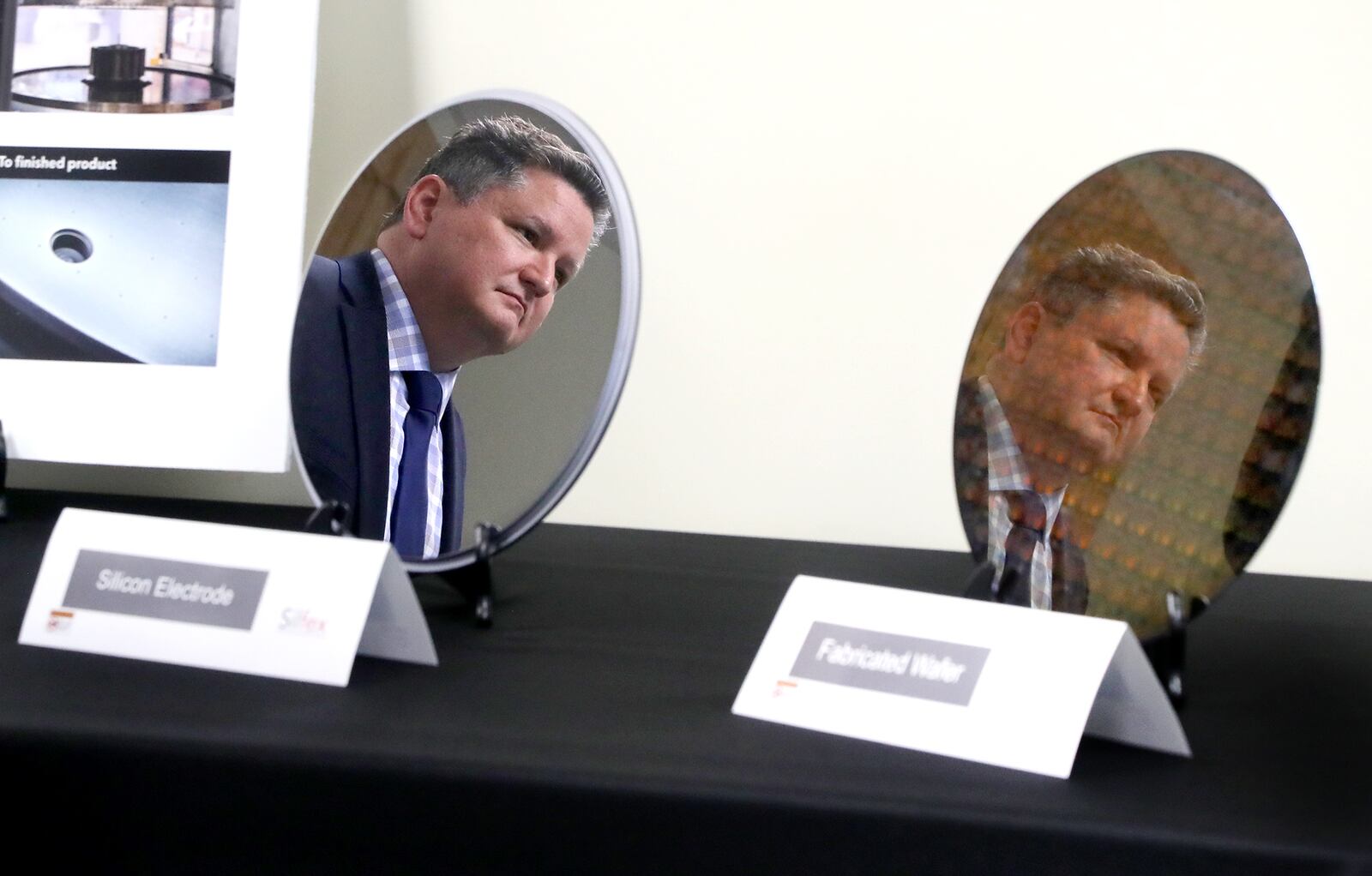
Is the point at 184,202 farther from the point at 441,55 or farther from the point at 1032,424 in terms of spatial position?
the point at 1032,424

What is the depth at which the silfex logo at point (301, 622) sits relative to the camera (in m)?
0.86

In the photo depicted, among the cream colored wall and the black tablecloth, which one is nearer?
the black tablecloth

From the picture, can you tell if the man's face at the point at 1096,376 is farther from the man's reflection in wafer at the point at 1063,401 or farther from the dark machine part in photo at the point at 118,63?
the dark machine part in photo at the point at 118,63

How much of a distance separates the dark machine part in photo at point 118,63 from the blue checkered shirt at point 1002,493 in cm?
94

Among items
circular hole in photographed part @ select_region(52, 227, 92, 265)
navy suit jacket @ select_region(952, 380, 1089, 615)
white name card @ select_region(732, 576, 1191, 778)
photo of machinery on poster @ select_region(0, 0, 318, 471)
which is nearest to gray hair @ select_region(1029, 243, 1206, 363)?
navy suit jacket @ select_region(952, 380, 1089, 615)

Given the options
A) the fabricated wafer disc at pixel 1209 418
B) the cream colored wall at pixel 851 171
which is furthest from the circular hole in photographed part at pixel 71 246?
the fabricated wafer disc at pixel 1209 418

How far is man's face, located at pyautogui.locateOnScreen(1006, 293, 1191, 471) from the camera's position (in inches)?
34.3

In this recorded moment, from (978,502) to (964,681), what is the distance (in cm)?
29

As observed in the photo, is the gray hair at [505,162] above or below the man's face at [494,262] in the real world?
above

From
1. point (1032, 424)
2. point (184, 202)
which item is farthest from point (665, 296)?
point (1032, 424)

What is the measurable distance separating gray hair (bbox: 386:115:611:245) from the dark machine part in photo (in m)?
0.49

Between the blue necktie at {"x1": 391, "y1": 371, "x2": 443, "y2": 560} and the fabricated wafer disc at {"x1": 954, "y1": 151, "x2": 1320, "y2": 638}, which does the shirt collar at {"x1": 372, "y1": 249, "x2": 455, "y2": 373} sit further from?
the fabricated wafer disc at {"x1": 954, "y1": 151, "x2": 1320, "y2": 638}

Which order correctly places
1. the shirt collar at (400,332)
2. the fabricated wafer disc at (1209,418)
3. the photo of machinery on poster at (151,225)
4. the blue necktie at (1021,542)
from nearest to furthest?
1. the fabricated wafer disc at (1209,418)
2. the blue necktie at (1021,542)
3. the shirt collar at (400,332)
4. the photo of machinery on poster at (151,225)

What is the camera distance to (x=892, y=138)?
1.50 m
